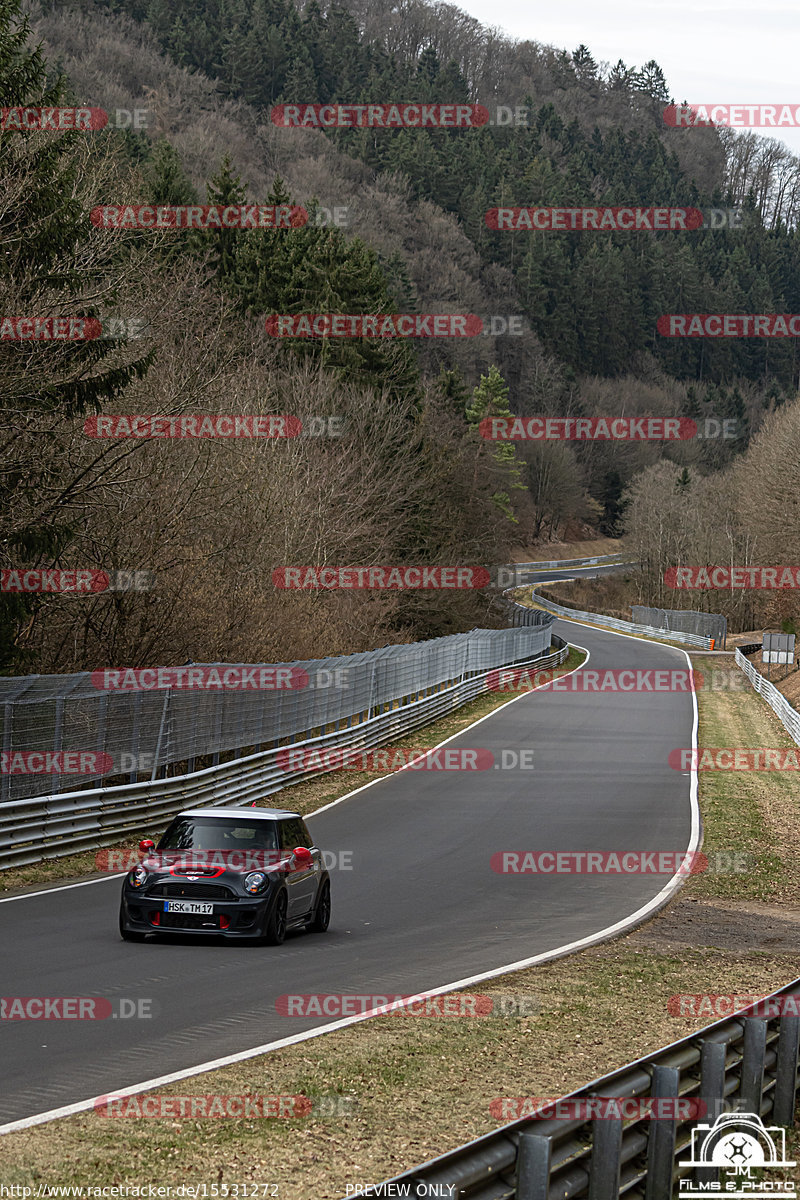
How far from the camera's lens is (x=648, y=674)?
62000mm

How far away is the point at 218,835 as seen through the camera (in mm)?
14328

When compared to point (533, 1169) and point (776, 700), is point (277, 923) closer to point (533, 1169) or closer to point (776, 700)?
point (533, 1169)

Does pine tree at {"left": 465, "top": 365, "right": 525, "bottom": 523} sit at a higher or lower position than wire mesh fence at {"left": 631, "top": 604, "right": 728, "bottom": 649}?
higher

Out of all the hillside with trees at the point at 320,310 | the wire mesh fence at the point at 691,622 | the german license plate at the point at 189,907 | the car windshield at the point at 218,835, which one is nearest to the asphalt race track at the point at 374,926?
the german license plate at the point at 189,907

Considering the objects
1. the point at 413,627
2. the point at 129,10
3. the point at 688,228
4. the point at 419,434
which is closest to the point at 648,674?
the point at 413,627

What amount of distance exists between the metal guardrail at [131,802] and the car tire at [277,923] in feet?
17.6

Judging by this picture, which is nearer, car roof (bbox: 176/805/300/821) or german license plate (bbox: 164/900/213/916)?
german license plate (bbox: 164/900/213/916)

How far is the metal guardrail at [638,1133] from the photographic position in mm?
5543

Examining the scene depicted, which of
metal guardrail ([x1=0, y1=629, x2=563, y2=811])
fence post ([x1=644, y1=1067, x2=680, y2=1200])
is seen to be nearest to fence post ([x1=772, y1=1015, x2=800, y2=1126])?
fence post ([x1=644, y1=1067, x2=680, y2=1200])

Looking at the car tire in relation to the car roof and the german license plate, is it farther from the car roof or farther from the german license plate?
the car roof

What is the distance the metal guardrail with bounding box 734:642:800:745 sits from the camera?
41.7 meters

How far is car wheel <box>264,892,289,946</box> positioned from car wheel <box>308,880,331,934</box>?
95cm

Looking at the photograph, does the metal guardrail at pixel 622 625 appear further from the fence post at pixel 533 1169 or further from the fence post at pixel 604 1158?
the fence post at pixel 533 1169

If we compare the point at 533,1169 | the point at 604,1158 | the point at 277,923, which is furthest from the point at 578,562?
the point at 533,1169
